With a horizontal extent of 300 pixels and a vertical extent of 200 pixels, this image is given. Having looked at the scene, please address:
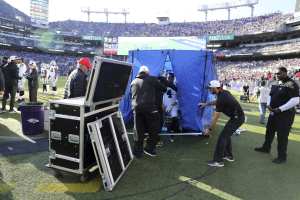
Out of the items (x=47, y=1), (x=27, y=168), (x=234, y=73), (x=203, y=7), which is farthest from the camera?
(x=203, y=7)

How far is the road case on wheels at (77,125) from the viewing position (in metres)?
4.85

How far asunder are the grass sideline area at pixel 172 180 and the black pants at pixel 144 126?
1.02ft

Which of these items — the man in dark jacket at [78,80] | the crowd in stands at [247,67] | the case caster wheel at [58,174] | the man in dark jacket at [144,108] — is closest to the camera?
the case caster wheel at [58,174]

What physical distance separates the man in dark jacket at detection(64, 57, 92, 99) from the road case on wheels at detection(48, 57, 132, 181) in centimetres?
136

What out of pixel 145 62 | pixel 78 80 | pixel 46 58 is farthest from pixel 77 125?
pixel 46 58

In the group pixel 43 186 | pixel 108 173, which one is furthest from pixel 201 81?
pixel 43 186

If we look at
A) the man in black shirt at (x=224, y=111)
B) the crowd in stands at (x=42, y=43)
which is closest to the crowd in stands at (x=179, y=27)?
the crowd in stands at (x=42, y=43)

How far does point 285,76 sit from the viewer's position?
6984 mm

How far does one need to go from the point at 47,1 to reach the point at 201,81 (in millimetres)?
73411

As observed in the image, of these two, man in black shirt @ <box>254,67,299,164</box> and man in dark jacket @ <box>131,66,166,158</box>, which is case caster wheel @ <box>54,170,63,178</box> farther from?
man in black shirt @ <box>254,67,299,164</box>

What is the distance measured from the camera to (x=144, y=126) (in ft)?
22.4

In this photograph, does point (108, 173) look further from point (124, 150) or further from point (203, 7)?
point (203, 7)

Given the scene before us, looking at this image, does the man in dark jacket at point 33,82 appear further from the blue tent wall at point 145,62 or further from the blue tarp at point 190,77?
the blue tarp at point 190,77

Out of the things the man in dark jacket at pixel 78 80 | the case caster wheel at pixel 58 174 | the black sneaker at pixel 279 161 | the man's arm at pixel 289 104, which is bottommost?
the black sneaker at pixel 279 161
